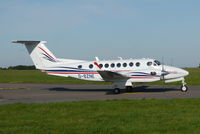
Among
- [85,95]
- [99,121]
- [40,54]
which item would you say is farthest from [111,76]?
[99,121]

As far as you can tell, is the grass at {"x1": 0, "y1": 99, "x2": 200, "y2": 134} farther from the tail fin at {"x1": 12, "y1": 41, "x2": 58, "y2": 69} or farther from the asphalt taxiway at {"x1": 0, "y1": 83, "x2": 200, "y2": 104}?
the tail fin at {"x1": 12, "y1": 41, "x2": 58, "y2": 69}

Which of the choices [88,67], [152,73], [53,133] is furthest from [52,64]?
[53,133]

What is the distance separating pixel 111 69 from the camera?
2244cm

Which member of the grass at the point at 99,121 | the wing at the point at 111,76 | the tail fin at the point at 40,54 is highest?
the tail fin at the point at 40,54

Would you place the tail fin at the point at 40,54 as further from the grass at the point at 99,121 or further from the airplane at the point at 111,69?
the grass at the point at 99,121

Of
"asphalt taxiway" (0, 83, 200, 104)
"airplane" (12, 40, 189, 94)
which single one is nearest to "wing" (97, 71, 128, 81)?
"airplane" (12, 40, 189, 94)

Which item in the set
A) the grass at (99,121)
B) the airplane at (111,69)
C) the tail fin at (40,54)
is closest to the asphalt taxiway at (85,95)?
the airplane at (111,69)

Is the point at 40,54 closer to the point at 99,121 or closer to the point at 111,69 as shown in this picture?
the point at 111,69

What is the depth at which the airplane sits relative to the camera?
2105 cm

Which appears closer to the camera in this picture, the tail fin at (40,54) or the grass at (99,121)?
the grass at (99,121)

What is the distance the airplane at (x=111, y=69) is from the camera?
21047 millimetres

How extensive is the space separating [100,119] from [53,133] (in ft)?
8.06

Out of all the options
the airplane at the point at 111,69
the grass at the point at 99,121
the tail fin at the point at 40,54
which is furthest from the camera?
the tail fin at the point at 40,54

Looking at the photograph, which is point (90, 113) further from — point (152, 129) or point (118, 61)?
point (118, 61)
